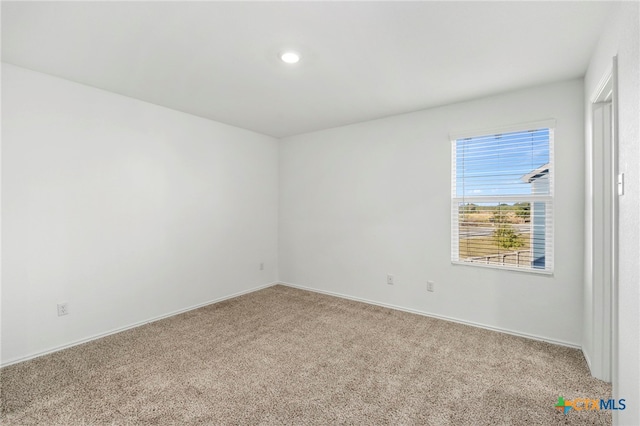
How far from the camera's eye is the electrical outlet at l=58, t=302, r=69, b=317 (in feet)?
9.03

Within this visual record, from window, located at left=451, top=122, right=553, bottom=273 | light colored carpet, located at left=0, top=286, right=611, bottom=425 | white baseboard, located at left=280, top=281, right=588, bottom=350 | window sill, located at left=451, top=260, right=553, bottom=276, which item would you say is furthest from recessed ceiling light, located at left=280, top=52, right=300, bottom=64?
white baseboard, located at left=280, top=281, right=588, bottom=350

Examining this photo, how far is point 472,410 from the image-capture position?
191 cm

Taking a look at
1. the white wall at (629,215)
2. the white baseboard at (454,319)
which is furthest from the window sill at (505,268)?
the white wall at (629,215)

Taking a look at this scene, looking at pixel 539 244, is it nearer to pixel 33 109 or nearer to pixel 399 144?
pixel 399 144

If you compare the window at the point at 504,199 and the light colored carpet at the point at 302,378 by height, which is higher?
the window at the point at 504,199

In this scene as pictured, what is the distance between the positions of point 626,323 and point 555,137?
2.06 m

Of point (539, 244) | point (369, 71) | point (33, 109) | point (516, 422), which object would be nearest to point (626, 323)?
point (516, 422)

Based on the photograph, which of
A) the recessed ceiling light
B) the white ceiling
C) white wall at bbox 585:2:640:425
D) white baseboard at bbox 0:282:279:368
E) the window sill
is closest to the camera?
white wall at bbox 585:2:640:425

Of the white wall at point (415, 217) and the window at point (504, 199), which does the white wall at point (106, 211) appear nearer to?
the white wall at point (415, 217)

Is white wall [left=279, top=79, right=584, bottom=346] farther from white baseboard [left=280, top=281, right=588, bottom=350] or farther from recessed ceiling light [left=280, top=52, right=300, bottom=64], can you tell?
recessed ceiling light [left=280, top=52, right=300, bottom=64]

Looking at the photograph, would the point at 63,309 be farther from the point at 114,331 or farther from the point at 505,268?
the point at 505,268

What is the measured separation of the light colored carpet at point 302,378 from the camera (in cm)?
187

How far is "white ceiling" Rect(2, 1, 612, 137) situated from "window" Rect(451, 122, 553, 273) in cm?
55

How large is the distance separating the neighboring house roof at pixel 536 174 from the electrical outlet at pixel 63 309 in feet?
15.0
